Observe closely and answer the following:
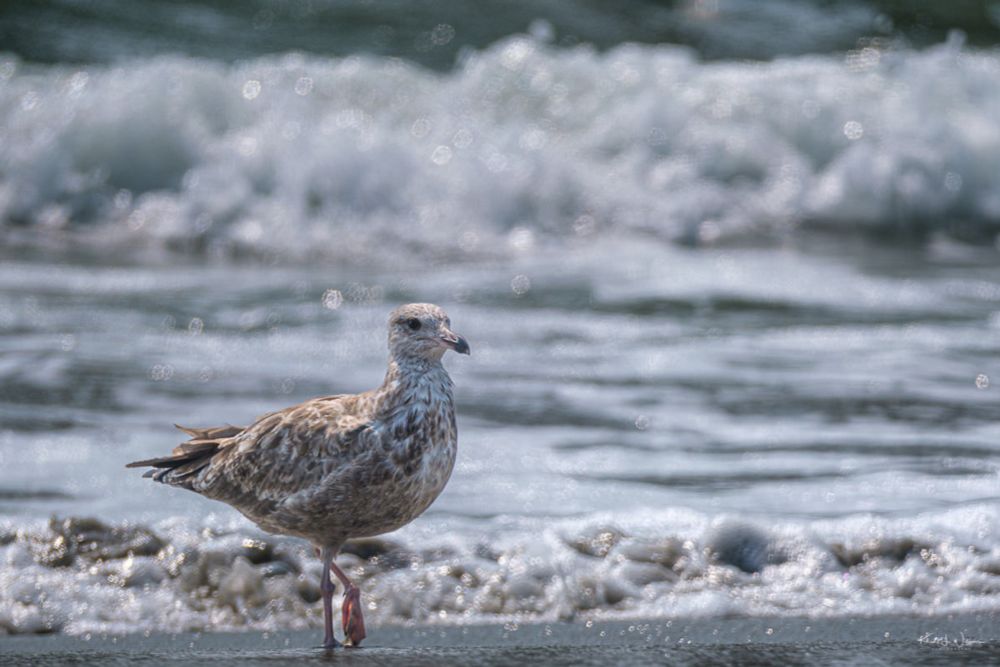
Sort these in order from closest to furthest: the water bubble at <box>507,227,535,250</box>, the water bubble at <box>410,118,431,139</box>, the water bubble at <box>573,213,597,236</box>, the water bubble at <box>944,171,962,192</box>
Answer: the water bubble at <box>507,227,535,250</box>
the water bubble at <box>573,213,597,236</box>
the water bubble at <box>944,171,962,192</box>
the water bubble at <box>410,118,431,139</box>

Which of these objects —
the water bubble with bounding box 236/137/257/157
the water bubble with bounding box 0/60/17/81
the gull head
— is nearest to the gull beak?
the gull head

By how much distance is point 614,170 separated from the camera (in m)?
13.4

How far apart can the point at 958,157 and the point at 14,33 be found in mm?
10450

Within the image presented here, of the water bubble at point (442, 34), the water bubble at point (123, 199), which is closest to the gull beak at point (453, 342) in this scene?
the water bubble at point (123, 199)

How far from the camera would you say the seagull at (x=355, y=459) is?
418 cm

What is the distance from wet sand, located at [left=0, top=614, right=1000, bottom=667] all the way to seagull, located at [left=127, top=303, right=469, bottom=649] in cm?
22

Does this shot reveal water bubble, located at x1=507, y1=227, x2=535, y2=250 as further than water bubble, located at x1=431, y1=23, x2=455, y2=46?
No

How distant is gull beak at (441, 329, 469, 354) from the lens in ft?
14.0

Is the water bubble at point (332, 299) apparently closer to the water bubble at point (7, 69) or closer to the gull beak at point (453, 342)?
the gull beak at point (453, 342)

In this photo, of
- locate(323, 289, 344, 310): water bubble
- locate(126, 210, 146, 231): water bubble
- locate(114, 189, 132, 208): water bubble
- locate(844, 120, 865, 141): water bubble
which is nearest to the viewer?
locate(323, 289, 344, 310): water bubble

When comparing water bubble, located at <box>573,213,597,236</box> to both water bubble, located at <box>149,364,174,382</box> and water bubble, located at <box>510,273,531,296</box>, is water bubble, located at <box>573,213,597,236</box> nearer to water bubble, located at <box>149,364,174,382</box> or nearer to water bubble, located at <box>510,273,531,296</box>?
water bubble, located at <box>510,273,531,296</box>

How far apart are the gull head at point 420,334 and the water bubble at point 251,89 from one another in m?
9.97

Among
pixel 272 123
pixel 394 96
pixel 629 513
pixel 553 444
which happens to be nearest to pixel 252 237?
pixel 272 123

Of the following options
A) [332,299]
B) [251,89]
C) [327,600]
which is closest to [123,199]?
[251,89]
